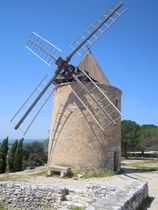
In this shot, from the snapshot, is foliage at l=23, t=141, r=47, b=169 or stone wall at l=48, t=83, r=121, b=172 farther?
foliage at l=23, t=141, r=47, b=169

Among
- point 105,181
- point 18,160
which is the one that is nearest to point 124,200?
point 105,181

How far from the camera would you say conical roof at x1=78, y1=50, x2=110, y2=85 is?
16.7m

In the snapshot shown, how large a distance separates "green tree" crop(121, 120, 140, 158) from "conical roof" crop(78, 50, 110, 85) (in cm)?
1604

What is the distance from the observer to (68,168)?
49.4 ft

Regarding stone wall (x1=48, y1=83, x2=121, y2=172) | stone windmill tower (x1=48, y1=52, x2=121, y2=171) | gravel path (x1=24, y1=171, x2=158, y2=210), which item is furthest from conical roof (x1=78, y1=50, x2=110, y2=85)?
gravel path (x1=24, y1=171, x2=158, y2=210)

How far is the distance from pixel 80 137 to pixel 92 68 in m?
A: 4.05

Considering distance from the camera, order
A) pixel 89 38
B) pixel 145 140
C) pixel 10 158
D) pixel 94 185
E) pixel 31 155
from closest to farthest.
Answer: pixel 94 185, pixel 89 38, pixel 10 158, pixel 145 140, pixel 31 155

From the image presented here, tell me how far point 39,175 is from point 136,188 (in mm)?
8001

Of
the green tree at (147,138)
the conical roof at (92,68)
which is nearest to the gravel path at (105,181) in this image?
the conical roof at (92,68)

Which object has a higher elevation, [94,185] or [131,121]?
[131,121]

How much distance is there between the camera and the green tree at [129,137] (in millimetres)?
32094

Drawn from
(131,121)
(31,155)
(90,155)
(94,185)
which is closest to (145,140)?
(131,121)

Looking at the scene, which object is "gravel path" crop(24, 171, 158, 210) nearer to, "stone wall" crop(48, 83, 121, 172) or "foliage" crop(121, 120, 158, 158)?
"stone wall" crop(48, 83, 121, 172)

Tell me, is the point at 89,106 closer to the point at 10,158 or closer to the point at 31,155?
the point at 10,158
